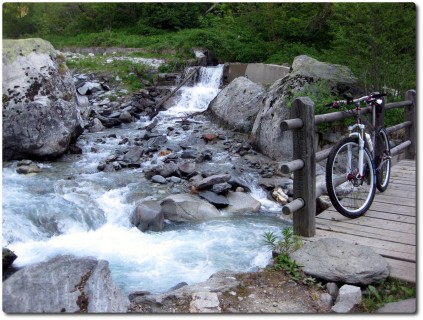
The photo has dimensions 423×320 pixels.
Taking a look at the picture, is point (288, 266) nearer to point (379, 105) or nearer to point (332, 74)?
point (379, 105)

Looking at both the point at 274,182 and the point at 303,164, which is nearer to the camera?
the point at 303,164

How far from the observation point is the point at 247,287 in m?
2.93

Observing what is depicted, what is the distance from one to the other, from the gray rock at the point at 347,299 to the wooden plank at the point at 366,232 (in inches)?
34.5

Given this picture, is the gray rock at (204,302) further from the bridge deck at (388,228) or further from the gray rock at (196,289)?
the bridge deck at (388,228)

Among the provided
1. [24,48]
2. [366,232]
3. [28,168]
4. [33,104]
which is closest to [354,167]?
[366,232]

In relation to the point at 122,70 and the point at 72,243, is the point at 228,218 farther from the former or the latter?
the point at 122,70

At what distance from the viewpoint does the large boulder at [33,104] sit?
286 inches

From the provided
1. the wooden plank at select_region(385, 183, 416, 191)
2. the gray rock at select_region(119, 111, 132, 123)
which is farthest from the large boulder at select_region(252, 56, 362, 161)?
the gray rock at select_region(119, 111, 132, 123)

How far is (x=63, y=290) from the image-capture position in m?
2.46

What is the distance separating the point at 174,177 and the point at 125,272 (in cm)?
311

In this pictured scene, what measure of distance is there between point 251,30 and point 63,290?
11362 millimetres

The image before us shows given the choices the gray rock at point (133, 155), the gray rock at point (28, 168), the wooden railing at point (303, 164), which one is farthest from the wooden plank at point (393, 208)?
the gray rock at point (28, 168)

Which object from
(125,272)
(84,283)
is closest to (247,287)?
(84,283)

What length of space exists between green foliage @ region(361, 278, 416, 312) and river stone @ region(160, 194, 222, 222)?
296cm
